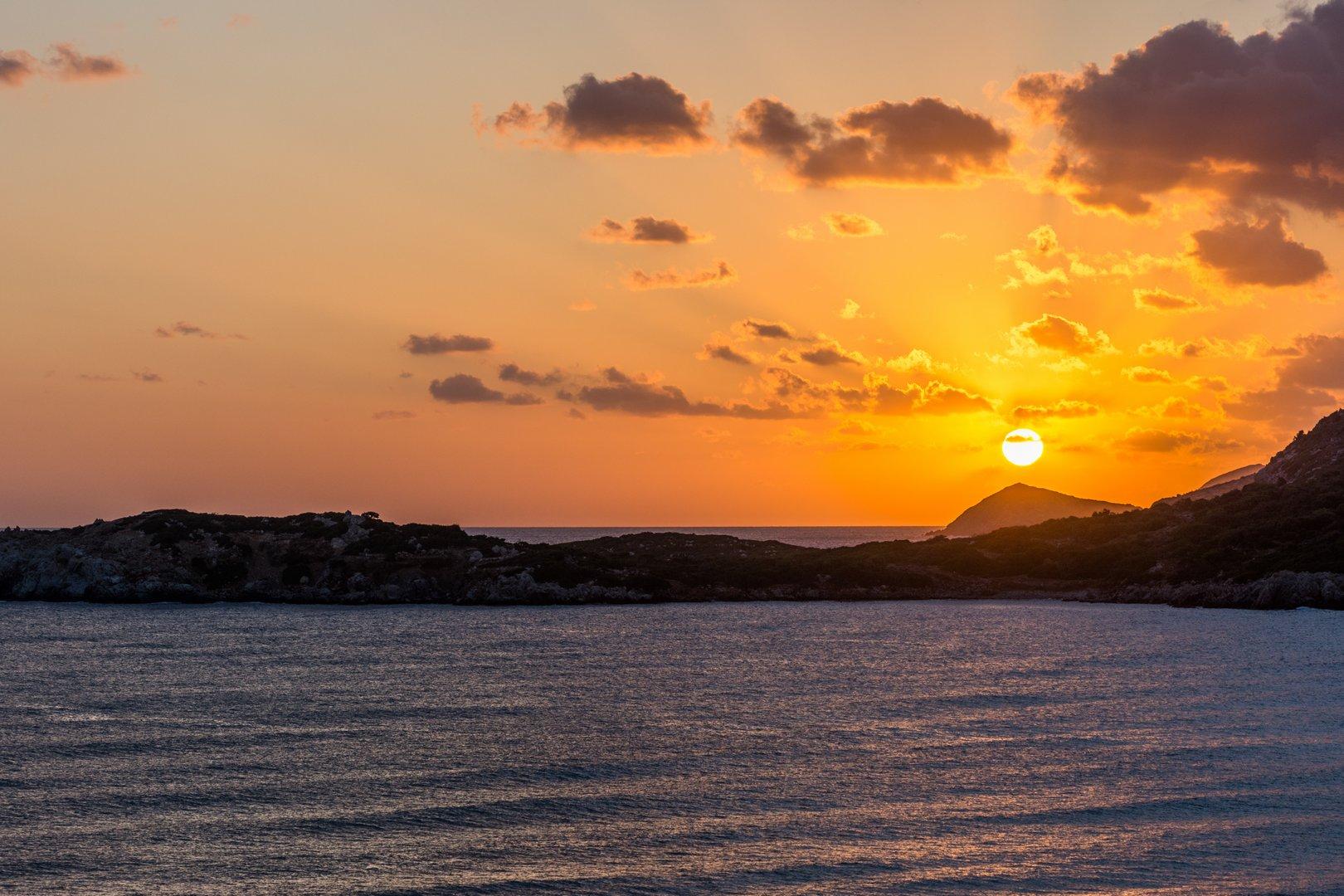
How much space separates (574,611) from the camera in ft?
362

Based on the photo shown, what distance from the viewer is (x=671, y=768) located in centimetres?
4031

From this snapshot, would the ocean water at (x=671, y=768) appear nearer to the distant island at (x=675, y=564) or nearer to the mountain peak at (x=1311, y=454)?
the distant island at (x=675, y=564)

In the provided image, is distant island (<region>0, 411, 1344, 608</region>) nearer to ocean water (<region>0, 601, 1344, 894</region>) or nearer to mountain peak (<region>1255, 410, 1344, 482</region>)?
mountain peak (<region>1255, 410, 1344, 482</region>)

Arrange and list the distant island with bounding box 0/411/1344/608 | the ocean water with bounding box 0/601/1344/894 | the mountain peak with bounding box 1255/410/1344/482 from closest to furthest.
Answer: the ocean water with bounding box 0/601/1344/894
the distant island with bounding box 0/411/1344/608
the mountain peak with bounding box 1255/410/1344/482

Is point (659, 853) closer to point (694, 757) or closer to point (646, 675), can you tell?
point (694, 757)

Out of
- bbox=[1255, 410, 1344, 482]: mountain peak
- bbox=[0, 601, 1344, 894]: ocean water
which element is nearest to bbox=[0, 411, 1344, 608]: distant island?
bbox=[1255, 410, 1344, 482]: mountain peak

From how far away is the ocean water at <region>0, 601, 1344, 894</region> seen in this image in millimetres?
28938

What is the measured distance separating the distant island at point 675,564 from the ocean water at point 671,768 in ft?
131

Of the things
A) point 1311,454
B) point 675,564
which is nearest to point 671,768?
point 675,564

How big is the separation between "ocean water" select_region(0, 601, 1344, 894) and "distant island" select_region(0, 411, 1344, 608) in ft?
131

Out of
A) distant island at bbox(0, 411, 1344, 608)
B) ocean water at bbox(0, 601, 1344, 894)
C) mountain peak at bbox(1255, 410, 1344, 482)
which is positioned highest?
mountain peak at bbox(1255, 410, 1344, 482)

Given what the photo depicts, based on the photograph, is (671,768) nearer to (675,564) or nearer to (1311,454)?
(675,564)

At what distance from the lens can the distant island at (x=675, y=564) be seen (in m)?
118

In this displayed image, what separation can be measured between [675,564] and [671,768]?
9660 centimetres
